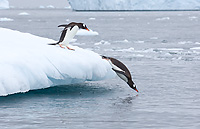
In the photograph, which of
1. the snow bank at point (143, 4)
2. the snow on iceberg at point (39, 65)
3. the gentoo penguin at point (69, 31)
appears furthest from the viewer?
the snow bank at point (143, 4)

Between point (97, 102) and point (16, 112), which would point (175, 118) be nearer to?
point (97, 102)

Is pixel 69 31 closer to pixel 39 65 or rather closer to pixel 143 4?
pixel 39 65

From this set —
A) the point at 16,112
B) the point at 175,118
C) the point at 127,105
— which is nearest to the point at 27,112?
the point at 16,112

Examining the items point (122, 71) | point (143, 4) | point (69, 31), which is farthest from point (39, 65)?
point (143, 4)

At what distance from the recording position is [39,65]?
27.5 ft

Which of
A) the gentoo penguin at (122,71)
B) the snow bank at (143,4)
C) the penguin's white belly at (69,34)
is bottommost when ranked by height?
the gentoo penguin at (122,71)

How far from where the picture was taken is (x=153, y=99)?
326 inches

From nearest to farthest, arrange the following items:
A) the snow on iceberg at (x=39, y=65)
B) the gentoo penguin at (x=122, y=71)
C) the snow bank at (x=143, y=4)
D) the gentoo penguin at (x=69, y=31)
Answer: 1. the snow on iceberg at (x=39, y=65)
2. the gentoo penguin at (x=122, y=71)
3. the gentoo penguin at (x=69, y=31)
4. the snow bank at (x=143, y=4)

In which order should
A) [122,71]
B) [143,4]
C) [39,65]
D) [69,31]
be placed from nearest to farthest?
[39,65] < [122,71] < [69,31] < [143,4]

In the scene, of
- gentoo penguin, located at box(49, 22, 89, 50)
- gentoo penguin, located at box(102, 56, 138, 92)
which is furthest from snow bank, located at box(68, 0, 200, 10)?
gentoo penguin, located at box(102, 56, 138, 92)

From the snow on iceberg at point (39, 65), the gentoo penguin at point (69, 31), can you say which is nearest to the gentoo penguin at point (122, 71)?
the snow on iceberg at point (39, 65)

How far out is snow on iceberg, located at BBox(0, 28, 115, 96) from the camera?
25.9 ft

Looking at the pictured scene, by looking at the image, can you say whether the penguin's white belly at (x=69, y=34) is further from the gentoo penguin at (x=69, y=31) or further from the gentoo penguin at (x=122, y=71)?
the gentoo penguin at (x=122, y=71)

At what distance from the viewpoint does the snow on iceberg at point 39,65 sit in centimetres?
791
